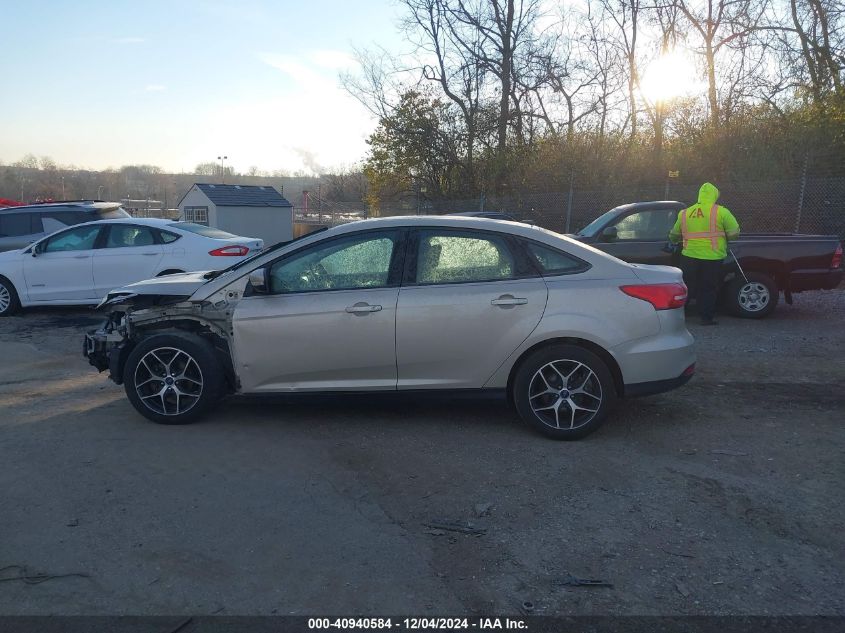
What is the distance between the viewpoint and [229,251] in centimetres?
1078

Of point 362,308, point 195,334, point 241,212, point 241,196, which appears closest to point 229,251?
point 195,334

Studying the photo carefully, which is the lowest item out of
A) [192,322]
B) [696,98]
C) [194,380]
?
[194,380]

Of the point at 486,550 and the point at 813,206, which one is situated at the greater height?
the point at 813,206

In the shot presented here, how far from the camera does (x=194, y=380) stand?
557 cm

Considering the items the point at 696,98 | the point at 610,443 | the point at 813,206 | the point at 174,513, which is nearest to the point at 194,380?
the point at 174,513

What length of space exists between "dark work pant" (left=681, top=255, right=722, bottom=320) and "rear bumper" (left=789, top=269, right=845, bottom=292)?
1483mm

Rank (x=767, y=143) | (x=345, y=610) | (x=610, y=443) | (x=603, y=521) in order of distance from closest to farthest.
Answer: (x=345, y=610) → (x=603, y=521) → (x=610, y=443) → (x=767, y=143)

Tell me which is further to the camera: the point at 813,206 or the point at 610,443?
the point at 813,206

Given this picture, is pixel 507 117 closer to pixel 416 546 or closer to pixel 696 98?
pixel 696 98

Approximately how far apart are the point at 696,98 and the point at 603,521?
21750 millimetres

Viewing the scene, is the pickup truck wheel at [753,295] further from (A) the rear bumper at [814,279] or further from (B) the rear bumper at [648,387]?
(B) the rear bumper at [648,387]

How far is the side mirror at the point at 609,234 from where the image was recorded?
35.1 ft

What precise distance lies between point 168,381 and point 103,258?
624 cm

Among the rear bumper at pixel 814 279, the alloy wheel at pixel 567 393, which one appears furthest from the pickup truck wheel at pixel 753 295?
the alloy wheel at pixel 567 393
